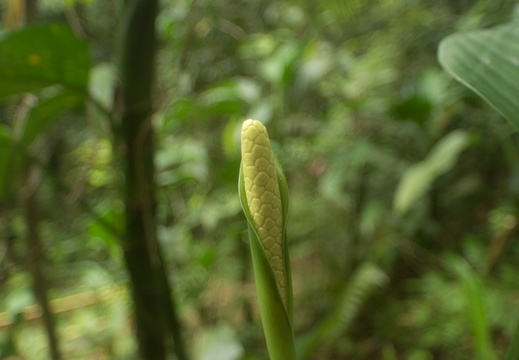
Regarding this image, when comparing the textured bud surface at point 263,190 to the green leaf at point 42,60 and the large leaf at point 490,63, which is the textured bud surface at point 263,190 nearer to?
the large leaf at point 490,63

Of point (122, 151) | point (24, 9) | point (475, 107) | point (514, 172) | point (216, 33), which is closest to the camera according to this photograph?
point (122, 151)

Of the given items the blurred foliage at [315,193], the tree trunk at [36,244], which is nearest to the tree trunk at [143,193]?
the blurred foliage at [315,193]

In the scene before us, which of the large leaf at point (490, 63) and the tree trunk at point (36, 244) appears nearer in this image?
the large leaf at point (490, 63)

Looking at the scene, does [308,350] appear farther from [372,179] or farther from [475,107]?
[475,107]

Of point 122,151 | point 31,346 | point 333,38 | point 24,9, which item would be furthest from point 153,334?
point 333,38

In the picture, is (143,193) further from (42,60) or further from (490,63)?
(490,63)

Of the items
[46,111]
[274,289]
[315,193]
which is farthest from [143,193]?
[315,193]

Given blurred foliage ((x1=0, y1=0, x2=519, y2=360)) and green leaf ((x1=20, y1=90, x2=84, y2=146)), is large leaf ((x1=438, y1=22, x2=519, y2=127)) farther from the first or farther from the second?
green leaf ((x1=20, y1=90, x2=84, y2=146))
